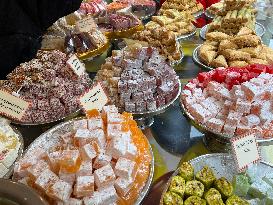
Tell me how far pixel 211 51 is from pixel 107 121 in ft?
5.05

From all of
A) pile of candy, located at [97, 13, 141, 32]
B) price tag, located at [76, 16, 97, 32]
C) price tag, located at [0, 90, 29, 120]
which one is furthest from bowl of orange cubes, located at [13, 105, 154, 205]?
pile of candy, located at [97, 13, 141, 32]

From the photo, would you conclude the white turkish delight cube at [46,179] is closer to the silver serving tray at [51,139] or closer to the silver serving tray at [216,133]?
the silver serving tray at [51,139]

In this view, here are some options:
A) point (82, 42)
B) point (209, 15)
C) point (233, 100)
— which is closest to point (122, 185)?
point (233, 100)

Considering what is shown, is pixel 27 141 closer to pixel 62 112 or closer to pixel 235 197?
pixel 62 112

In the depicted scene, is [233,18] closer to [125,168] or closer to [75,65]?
[75,65]

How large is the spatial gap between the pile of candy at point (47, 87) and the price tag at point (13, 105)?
0.67ft

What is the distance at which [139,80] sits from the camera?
2.55 meters

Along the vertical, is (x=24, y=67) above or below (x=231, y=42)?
above

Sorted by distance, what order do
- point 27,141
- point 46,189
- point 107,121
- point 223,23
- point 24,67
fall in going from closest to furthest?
1. point 46,189
2. point 107,121
3. point 27,141
4. point 24,67
5. point 223,23

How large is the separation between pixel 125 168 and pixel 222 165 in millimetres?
674

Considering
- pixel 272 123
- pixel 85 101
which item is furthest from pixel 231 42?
pixel 85 101

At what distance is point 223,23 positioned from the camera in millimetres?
3678

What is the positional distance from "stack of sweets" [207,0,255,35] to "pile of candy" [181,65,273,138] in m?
1.02

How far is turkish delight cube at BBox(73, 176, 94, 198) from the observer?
1810 millimetres
